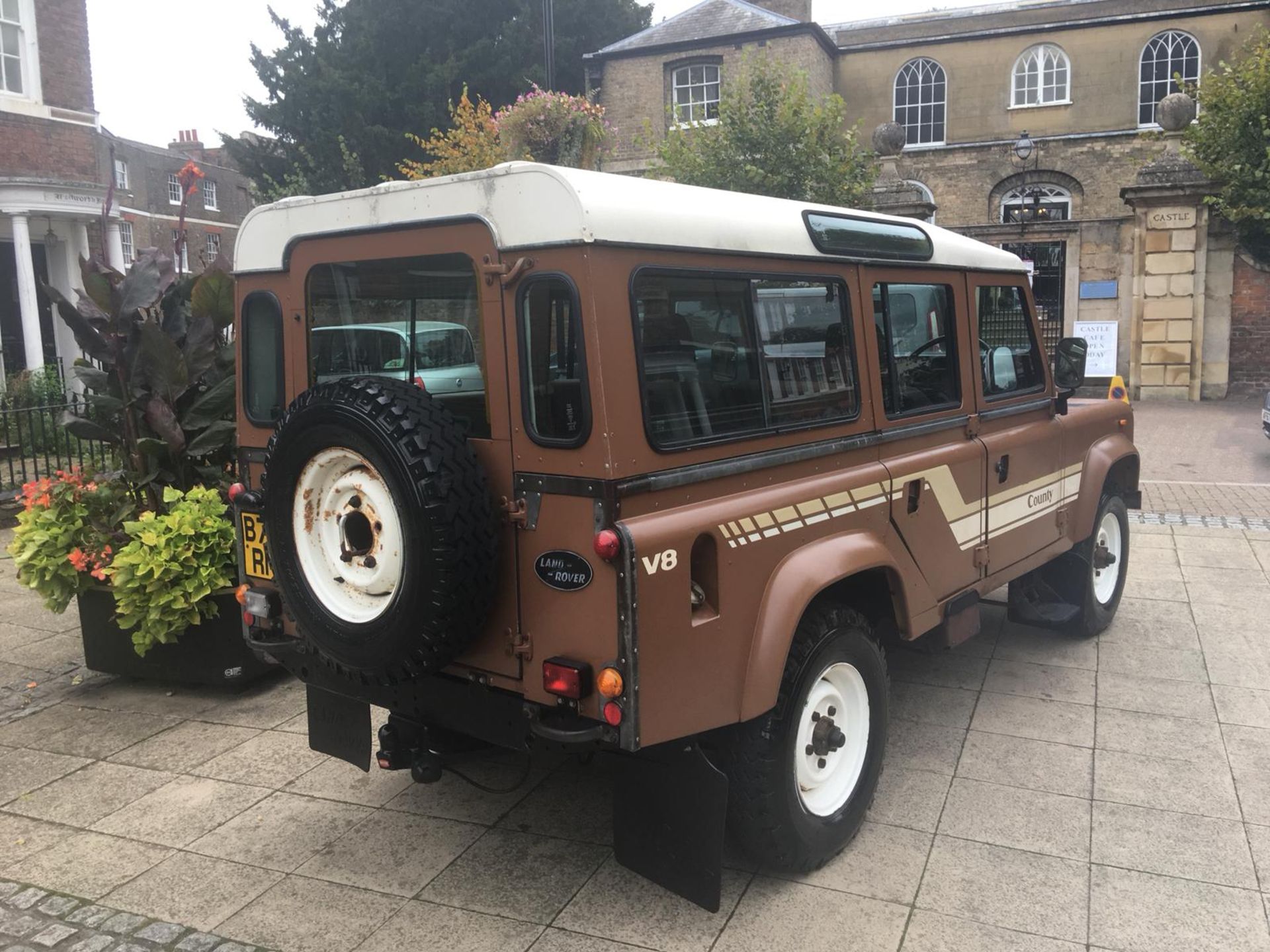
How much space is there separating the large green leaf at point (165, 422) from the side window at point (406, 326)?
86.5 inches

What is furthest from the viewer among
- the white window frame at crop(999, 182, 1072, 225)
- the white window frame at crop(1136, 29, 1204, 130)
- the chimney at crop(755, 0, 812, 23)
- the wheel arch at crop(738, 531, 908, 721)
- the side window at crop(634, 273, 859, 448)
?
the chimney at crop(755, 0, 812, 23)

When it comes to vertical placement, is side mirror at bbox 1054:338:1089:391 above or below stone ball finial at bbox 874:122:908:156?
below

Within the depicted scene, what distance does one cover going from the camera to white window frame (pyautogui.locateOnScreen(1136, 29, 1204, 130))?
26.7 m

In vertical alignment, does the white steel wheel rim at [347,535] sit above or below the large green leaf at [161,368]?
below

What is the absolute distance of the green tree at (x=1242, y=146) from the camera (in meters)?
17.2

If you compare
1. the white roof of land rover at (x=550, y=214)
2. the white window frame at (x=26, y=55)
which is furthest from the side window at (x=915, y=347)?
the white window frame at (x=26, y=55)

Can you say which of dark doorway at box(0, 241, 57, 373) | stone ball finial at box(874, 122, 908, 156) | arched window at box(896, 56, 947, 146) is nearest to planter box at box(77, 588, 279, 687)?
dark doorway at box(0, 241, 57, 373)

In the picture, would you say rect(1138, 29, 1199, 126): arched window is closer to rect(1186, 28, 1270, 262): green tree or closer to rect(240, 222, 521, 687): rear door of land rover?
rect(1186, 28, 1270, 262): green tree

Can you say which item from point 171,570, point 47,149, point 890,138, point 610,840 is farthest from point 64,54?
point 610,840

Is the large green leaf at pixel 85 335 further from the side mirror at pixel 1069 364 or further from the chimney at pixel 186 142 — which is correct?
the chimney at pixel 186 142

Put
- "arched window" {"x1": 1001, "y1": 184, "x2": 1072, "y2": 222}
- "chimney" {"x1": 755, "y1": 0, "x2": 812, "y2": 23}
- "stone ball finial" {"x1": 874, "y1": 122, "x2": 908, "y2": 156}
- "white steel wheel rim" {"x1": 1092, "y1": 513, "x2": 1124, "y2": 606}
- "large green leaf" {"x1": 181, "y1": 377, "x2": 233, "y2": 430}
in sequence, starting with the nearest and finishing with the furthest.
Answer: "large green leaf" {"x1": 181, "y1": 377, "x2": 233, "y2": 430} → "white steel wheel rim" {"x1": 1092, "y1": 513, "x2": 1124, "y2": 606} → "stone ball finial" {"x1": 874, "y1": 122, "x2": 908, "y2": 156} → "arched window" {"x1": 1001, "y1": 184, "x2": 1072, "y2": 222} → "chimney" {"x1": 755, "y1": 0, "x2": 812, "y2": 23}

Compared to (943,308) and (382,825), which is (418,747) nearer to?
(382,825)

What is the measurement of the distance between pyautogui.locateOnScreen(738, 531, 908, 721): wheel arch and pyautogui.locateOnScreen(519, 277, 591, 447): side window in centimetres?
87

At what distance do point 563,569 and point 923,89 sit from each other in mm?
29483
